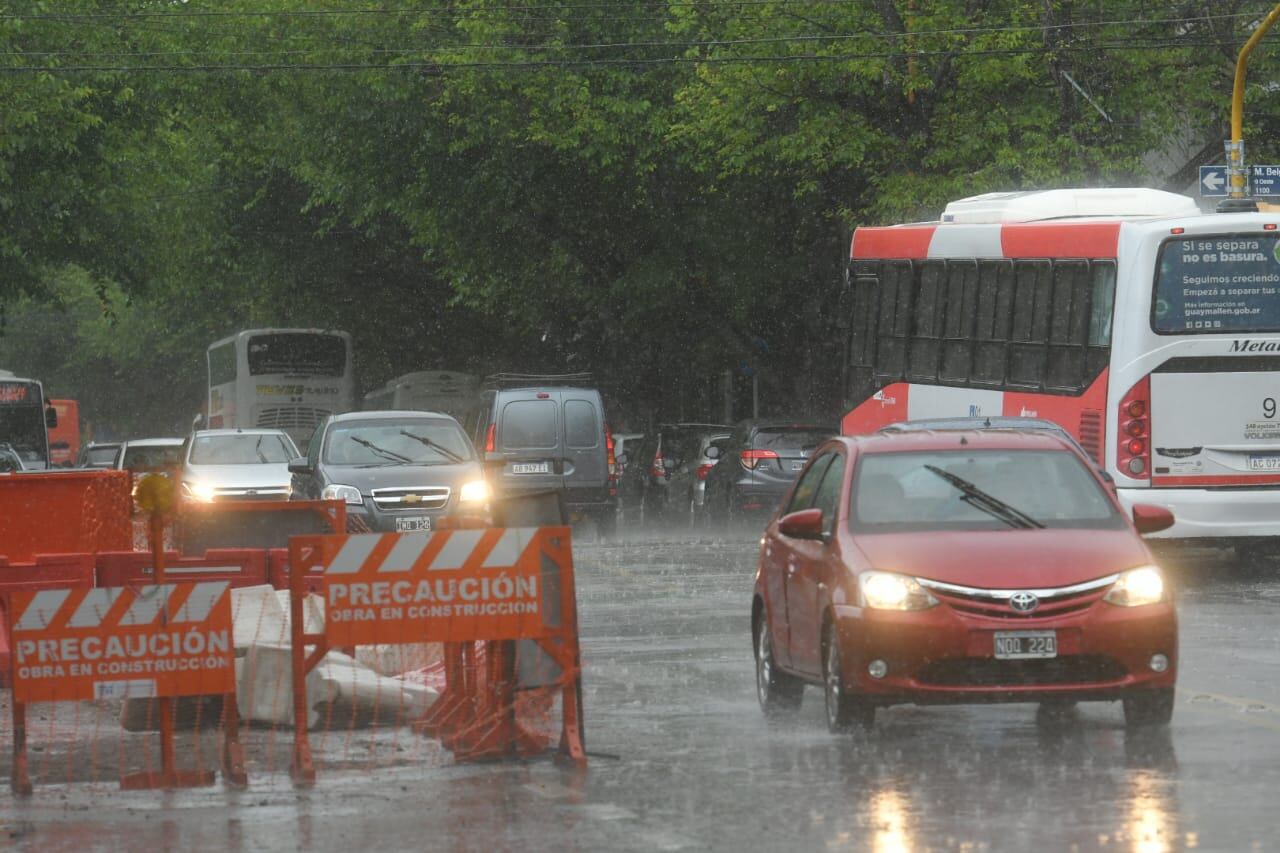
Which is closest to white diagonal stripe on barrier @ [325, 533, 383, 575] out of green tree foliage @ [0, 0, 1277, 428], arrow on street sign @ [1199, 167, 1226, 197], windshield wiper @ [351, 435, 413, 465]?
windshield wiper @ [351, 435, 413, 465]

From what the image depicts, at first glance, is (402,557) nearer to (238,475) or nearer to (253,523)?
(253,523)

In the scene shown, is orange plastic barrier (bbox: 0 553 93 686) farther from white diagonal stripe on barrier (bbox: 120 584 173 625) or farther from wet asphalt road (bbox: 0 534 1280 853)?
white diagonal stripe on barrier (bbox: 120 584 173 625)

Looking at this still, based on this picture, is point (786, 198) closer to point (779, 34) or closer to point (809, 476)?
point (779, 34)

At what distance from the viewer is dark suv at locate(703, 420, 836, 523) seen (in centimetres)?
3033

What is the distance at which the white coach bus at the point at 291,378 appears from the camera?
54.2 meters

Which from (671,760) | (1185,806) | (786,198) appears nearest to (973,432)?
(671,760)

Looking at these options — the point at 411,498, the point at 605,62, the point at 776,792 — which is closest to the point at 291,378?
the point at 605,62

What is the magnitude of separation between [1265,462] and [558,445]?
12.8 m

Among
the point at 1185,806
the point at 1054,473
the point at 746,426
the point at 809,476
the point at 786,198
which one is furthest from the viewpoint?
the point at 786,198

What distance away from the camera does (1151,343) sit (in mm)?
20109

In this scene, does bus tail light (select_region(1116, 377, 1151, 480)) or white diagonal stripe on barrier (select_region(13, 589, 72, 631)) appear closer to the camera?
white diagonal stripe on barrier (select_region(13, 589, 72, 631))

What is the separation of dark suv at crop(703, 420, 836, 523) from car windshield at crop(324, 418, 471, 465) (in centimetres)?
502

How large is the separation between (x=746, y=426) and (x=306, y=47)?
16.5 m

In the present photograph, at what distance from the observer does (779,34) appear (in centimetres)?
3725
